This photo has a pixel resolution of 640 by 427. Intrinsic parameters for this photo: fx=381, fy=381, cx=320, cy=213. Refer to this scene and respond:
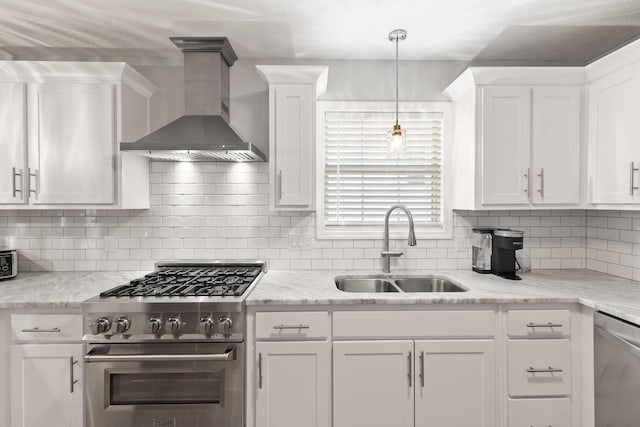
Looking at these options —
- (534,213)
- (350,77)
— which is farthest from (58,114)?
(534,213)

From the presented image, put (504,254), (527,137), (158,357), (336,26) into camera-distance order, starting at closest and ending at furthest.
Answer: (158,357) → (336,26) → (527,137) → (504,254)

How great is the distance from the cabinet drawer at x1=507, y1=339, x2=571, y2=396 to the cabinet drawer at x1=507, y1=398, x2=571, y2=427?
0.04 meters

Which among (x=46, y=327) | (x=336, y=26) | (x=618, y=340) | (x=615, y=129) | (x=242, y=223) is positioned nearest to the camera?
(x=618, y=340)

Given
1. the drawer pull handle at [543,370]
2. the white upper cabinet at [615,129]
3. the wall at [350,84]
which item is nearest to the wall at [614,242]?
the white upper cabinet at [615,129]

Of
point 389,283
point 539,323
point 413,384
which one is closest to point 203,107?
point 389,283

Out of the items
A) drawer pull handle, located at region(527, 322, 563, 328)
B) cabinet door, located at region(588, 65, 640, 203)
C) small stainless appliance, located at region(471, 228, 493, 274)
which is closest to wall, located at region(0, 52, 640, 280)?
small stainless appliance, located at region(471, 228, 493, 274)

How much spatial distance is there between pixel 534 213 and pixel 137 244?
288 cm

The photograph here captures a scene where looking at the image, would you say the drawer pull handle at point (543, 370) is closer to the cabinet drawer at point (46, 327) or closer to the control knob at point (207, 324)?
the control knob at point (207, 324)

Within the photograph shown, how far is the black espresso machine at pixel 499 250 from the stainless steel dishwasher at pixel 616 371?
642 millimetres

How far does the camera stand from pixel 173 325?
6.18ft

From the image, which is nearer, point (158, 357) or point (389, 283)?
point (158, 357)

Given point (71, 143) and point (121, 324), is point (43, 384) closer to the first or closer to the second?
point (121, 324)

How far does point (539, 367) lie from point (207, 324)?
174 centimetres

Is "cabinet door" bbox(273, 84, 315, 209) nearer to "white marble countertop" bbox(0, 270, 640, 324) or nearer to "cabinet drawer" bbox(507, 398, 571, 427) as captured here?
"white marble countertop" bbox(0, 270, 640, 324)
